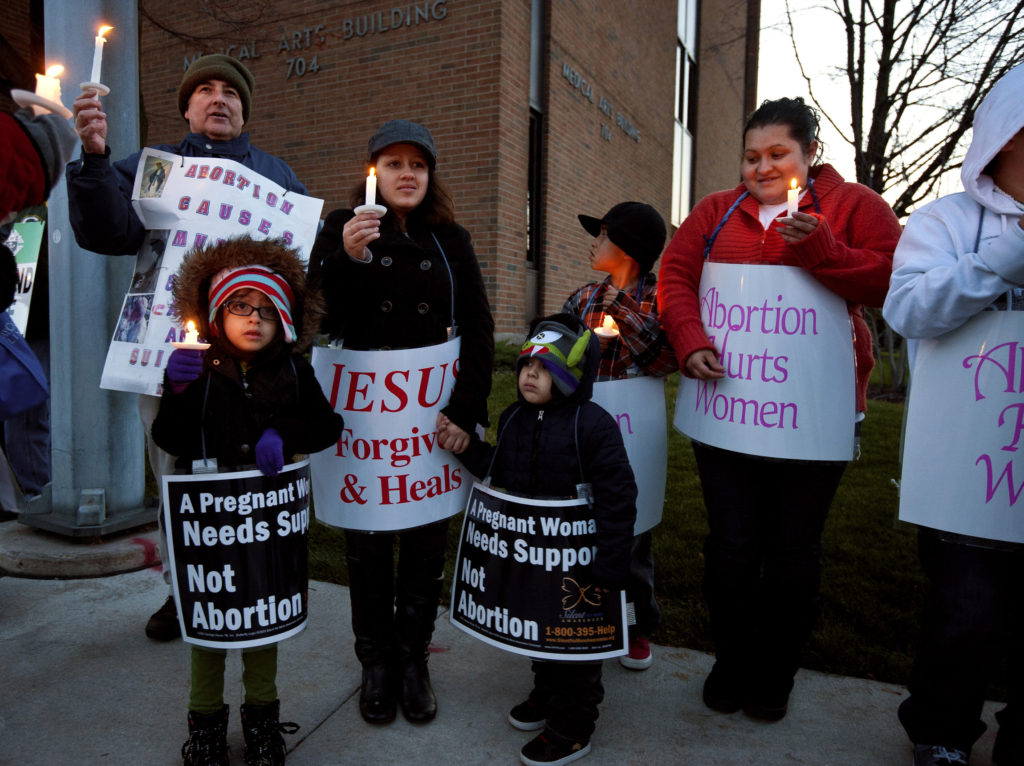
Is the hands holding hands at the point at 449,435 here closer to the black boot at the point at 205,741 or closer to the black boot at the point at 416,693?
the black boot at the point at 416,693

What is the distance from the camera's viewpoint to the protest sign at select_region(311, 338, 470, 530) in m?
2.40

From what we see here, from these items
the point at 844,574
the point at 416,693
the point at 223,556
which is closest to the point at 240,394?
the point at 223,556

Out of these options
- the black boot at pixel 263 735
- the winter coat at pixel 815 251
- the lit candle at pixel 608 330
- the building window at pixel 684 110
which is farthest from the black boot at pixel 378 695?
the building window at pixel 684 110

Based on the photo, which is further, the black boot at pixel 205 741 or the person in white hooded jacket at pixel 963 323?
the black boot at pixel 205 741

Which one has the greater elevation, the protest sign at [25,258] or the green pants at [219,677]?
the protest sign at [25,258]

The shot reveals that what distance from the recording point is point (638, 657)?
2771 millimetres

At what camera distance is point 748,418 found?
233 cm

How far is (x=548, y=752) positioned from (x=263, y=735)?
2.81ft

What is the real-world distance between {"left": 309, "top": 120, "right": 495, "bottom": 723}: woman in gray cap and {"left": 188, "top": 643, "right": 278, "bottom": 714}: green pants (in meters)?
0.37

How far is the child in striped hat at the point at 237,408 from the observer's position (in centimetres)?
206

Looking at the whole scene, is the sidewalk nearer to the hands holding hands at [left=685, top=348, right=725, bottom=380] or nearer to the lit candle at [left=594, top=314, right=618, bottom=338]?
the hands holding hands at [left=685, top=348, right=725, bottom=380]

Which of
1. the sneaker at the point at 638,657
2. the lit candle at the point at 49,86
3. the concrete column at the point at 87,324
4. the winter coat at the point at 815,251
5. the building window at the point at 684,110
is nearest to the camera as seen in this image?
the lit candle at the point at 49,86

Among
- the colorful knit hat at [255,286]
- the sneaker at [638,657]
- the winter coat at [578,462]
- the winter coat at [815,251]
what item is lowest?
the sneaker at [638,657]

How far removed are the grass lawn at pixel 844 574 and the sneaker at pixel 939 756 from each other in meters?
0.64
